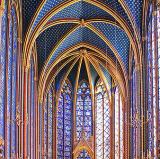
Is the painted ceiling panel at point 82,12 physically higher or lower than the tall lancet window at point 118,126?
higher

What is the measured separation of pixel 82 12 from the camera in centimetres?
4028

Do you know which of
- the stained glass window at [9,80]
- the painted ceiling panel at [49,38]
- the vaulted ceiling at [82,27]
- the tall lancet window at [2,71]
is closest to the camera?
the tall lancet window at [2,71]

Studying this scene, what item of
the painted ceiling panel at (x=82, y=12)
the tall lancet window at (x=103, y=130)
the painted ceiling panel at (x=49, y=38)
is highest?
the painted ceiling panel at (x=82, y=12)

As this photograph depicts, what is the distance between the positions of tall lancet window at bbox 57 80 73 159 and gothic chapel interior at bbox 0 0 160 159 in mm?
77

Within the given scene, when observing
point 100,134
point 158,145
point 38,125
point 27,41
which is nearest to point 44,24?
point 27,41

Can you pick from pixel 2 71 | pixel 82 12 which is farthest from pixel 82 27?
pixel 2 71

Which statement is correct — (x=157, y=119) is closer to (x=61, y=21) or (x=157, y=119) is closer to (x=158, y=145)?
(x=158, y=145)

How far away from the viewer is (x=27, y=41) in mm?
37219

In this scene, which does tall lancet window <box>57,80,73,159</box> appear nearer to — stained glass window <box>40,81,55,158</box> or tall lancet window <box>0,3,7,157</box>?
stained glass window <box>40,81,55,158</box>

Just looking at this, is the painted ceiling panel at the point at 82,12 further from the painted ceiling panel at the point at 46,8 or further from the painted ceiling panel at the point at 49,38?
the painted ceiling panel at the point at 49,38

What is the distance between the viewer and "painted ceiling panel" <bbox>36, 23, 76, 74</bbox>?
41875 millimetres

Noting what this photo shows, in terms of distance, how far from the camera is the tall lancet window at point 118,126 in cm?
4671

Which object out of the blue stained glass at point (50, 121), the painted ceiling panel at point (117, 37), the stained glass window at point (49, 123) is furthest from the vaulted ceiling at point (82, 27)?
the blue stained glass at point (50, 121)

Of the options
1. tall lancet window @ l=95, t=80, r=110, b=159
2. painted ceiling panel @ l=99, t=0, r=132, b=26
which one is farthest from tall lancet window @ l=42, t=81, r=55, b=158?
painted ceiling panel @ l=99, t=0, r=132, b=26
